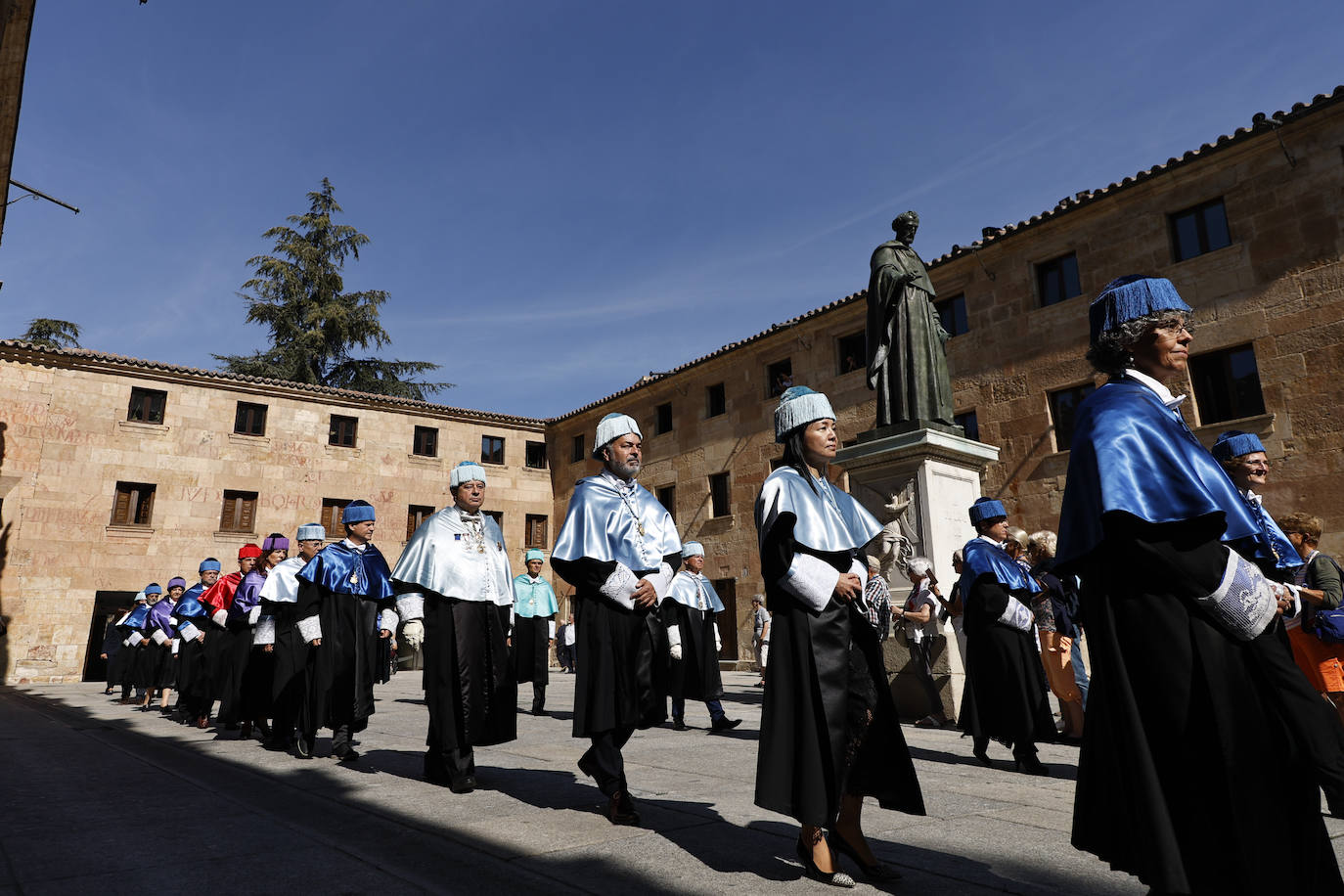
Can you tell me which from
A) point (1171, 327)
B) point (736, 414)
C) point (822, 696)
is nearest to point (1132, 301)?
point (1171, 327)

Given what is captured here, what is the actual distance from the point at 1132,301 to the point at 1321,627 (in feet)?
12.3

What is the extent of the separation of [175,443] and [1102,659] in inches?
1130

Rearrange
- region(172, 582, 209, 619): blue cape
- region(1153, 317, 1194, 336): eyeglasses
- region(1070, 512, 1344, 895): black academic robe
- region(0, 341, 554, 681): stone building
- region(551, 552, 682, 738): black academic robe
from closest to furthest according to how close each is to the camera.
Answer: region(1070, 512, 1344, 895): black academic robe
region(1153, 317, 1194, 336): eyeglasses
region(551, 552, 682, 738): black academic robe
region(172, 582, 209, 619): blue cape
region(0, 341, 554, 681): stone building

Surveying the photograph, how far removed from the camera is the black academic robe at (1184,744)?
2.04m

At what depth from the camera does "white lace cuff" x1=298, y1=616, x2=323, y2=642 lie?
684 centimetres

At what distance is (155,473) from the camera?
2531 centimetres

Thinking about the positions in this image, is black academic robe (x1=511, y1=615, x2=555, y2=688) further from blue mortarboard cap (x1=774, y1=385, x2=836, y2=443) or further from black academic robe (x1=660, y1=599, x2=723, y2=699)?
blue mortarboard cap (x1=774, y1=385, x2=836, y2=443)

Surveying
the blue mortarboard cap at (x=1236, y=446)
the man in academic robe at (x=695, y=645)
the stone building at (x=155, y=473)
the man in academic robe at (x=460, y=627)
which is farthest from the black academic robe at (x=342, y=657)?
the stone building at (x=155, y=473)

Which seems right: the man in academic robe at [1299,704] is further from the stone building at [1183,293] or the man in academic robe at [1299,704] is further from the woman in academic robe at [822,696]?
the stone building at [1183,293]

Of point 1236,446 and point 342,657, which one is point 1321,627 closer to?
point 1236,446

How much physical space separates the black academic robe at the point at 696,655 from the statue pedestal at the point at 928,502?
1899 mm

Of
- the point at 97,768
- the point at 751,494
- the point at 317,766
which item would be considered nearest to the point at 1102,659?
the point at 317,766

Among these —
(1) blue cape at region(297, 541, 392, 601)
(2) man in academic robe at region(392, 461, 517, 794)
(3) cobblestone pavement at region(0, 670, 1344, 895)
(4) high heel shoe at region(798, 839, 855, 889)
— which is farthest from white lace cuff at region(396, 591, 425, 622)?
(4) high heel shoe at region(798, 839, 855, 889)

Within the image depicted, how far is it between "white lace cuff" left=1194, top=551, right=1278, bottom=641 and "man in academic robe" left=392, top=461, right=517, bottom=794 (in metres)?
4.15
